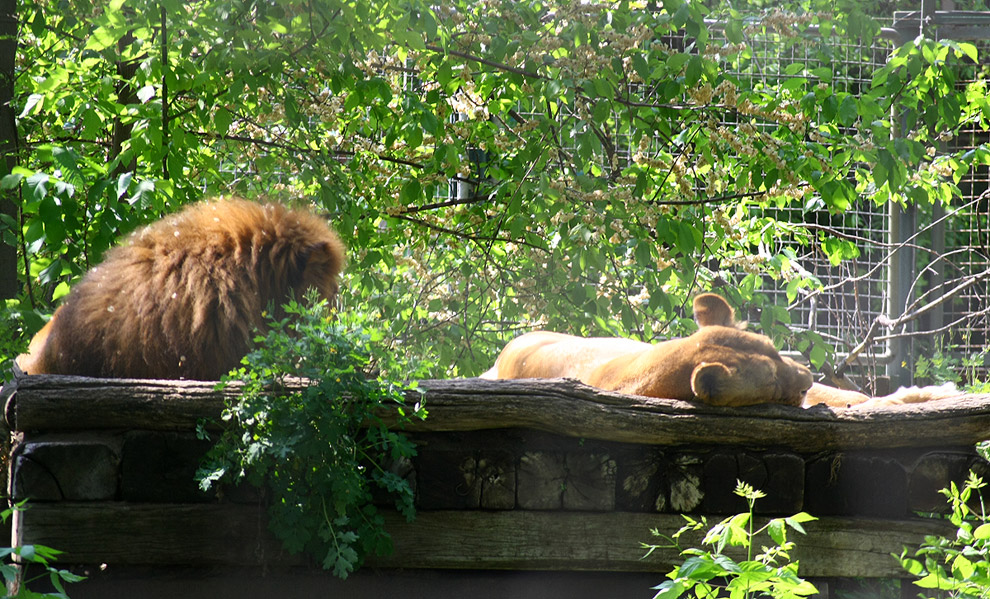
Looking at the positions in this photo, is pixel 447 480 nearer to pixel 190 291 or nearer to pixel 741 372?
pixel 741 372

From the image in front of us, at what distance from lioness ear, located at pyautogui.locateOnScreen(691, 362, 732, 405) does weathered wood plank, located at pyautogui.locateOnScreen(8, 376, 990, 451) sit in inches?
1.6

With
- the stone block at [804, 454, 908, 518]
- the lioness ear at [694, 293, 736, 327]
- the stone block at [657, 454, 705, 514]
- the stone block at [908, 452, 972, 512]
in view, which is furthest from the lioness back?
the stone block at [908, 452, 972, 512]

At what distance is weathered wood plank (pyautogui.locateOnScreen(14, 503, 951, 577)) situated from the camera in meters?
2.24

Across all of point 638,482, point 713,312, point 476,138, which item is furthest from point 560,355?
point 476,138

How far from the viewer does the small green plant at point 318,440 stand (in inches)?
84.4

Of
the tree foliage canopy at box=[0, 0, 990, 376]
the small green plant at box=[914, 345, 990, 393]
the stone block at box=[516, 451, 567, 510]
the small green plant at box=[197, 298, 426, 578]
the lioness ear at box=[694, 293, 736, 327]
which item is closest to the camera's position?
the small green plant at box=[197, 298, 426, 578]

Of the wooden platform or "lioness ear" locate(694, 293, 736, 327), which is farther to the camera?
"lioness ear" locate(694, 293, 736, 327)

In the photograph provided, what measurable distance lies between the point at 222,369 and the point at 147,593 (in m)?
0.66

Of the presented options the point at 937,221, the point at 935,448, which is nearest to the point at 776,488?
the point at 935,448

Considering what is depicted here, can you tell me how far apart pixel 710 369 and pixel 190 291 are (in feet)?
4.90

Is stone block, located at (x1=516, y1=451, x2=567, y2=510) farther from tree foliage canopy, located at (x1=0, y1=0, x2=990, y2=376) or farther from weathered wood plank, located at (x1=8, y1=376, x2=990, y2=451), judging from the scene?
tree foliage canopy, located at (x1=0, y1=0, x2=990, y2=376)

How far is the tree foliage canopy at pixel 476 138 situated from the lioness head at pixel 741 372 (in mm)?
1089

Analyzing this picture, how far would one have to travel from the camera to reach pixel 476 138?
4.39 metres

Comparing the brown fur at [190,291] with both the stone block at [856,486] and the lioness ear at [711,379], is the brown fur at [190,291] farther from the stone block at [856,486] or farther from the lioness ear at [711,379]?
the stone block at [856,486]
